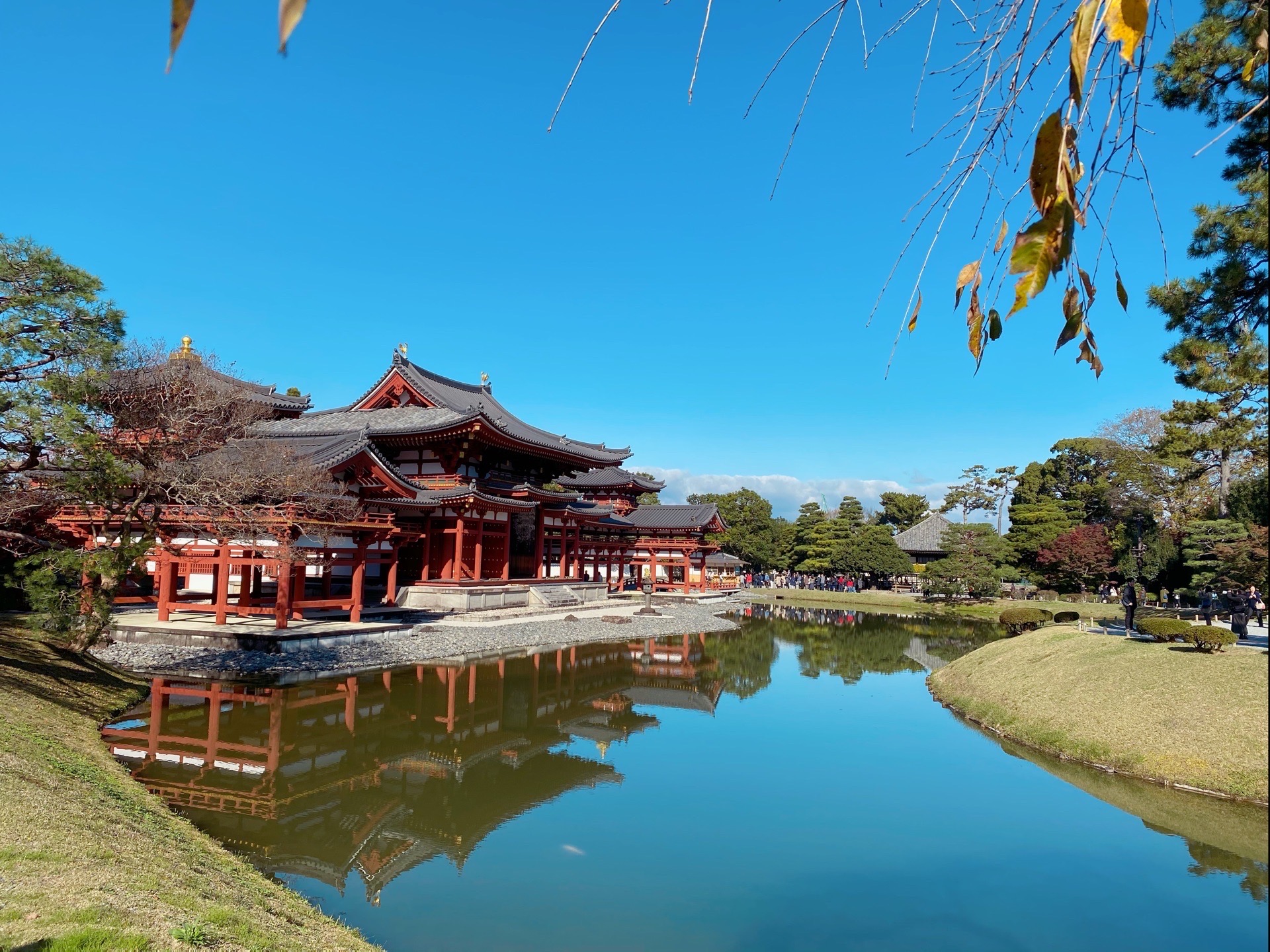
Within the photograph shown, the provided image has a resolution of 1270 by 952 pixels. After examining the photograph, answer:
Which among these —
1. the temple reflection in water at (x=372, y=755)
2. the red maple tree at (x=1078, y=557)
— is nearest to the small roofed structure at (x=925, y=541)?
the red maple tree at (x=1078, y=557)

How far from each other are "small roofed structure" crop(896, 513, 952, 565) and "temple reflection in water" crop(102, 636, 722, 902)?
3402 centimetres

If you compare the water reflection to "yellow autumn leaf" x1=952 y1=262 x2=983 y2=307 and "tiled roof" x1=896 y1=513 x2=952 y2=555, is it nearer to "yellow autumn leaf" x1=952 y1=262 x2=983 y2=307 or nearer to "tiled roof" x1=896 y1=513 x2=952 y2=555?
Answer: "tiled roof" x1=896 y1=513 x2=952 y2=555

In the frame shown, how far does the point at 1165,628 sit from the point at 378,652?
15131 mm

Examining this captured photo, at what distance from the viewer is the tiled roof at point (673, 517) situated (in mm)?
39594

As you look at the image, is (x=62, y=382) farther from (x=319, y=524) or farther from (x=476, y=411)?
(x=476, y=411)

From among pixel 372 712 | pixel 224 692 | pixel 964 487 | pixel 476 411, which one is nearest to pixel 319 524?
pixel 224 692

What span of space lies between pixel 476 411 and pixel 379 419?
5441mm

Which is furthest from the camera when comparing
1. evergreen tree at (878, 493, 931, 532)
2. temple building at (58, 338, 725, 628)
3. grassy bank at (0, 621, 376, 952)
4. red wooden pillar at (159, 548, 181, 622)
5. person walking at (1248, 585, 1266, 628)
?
evergreen tree at (878, 493, 931, 532)

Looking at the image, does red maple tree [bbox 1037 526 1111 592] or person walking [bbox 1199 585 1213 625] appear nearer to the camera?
person walking [bbox 1199 585 1213 625]

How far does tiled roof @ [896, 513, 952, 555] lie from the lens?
45.8 m

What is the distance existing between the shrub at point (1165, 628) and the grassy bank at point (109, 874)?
13.5 m

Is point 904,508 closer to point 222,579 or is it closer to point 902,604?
point 902,604

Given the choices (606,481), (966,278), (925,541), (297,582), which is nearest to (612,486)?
(606,481)

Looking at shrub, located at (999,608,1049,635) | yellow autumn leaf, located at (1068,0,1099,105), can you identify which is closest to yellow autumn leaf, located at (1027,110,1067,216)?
yellow autumn leaf, located at (1068,0,1099,105)
